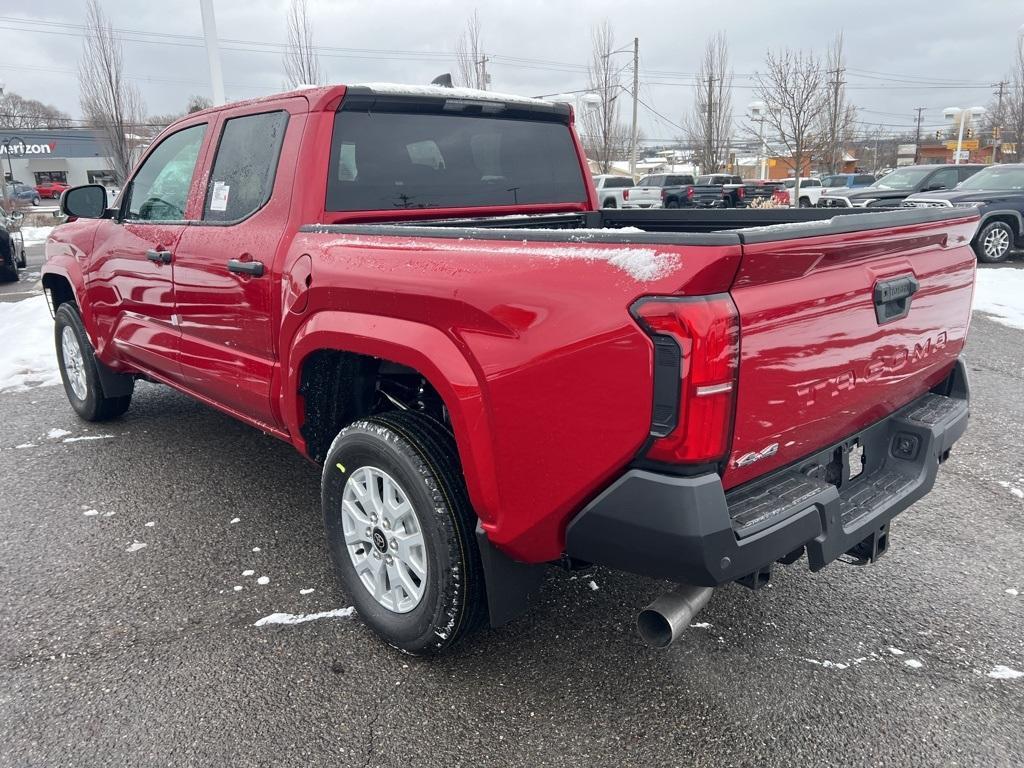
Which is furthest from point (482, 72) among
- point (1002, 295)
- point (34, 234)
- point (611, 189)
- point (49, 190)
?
point (49, 190)

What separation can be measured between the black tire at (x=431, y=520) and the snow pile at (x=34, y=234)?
25.4m

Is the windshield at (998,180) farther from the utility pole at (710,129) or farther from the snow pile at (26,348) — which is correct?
the utility pole at (710,129)

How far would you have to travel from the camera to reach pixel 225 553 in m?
3.52

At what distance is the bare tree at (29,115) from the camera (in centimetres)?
6407

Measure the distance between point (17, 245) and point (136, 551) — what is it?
13349 mm

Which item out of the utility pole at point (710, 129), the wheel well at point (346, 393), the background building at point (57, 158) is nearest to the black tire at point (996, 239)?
the wheel well at point (346, 393)

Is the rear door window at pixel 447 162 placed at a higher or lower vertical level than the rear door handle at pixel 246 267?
higher

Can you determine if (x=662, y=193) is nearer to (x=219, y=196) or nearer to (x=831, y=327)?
(x=219, y=196)

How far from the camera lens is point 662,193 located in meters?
25.6

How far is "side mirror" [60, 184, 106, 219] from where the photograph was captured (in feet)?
14.8

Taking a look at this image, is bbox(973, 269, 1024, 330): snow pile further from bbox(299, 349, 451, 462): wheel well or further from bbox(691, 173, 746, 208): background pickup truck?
bbox(691, 173, 746, 208): background pickup truck

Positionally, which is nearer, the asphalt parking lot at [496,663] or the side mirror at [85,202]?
the asphalt parking lot at [496,663]

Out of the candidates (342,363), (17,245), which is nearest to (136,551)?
(342,363)

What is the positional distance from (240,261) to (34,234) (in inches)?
1145
